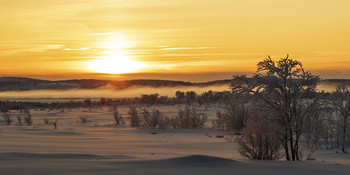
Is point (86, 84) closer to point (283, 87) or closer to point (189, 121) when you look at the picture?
point (189, 121)

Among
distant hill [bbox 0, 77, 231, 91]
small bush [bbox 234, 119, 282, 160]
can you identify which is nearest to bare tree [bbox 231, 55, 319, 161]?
small bush [bbox 234, 119, 282, 160]

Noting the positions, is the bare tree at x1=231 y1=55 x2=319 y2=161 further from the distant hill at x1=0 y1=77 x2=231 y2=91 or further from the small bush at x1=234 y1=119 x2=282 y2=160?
the distant hill at x1=0 y1=77 x2=231 y2=91

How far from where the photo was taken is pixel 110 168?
27.0 ft

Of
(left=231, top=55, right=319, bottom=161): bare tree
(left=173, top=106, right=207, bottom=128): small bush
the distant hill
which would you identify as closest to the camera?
(left=231, top=55, right=319, bottom=161): bare tree

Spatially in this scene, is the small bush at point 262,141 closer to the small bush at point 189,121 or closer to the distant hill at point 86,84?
the small bush at point 189,121

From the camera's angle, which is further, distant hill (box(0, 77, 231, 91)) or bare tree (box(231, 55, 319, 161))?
distant hill (box(0, 77, 231, 91))

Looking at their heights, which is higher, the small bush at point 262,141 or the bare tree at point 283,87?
the bare tree at point 283,87

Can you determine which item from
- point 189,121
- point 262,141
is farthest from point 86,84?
point 262,141

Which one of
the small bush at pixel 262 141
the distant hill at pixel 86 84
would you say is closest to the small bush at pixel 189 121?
the small bush at pixel 262 141

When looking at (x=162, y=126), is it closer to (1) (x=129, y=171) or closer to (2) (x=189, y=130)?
(2) (x=189, y=130)

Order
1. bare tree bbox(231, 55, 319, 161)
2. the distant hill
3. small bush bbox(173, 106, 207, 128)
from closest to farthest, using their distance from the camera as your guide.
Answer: bare tree bbox(231, 55, 319, 161)
small bush bbox(173, 106, 207, 128)
the distant hill

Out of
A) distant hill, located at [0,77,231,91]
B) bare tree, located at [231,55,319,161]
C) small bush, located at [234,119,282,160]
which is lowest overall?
small bush, located at [234,119,282,160]

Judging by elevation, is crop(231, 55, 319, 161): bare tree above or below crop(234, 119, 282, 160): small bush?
above

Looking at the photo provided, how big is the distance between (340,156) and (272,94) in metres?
3.61
